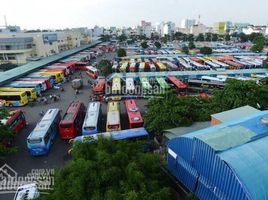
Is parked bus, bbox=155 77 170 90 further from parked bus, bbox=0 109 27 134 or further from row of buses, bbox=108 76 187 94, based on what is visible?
parked bus, bbox=0 109 27 134

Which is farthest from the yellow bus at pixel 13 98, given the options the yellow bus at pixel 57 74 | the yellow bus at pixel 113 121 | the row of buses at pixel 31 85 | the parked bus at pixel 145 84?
the parked bus at pixel 145 84

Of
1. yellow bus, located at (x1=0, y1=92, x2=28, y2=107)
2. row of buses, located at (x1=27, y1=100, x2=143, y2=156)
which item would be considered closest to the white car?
row of buses, located at (x1=27, y1=100, x2=143, y2=156)

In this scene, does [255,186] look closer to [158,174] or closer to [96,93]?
[158,174]

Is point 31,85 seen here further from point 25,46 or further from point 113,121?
point 25,46

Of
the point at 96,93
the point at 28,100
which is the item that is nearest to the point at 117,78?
the point at 96,93

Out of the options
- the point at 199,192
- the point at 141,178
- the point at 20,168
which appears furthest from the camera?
the point at 20,168
